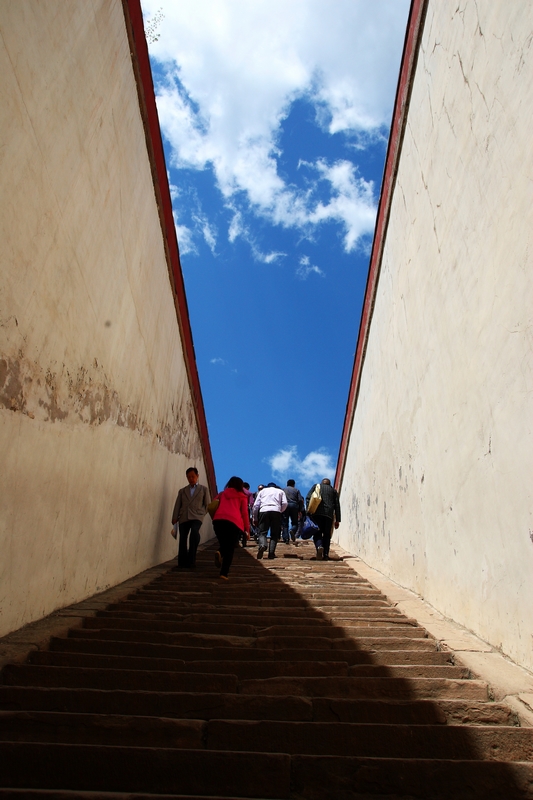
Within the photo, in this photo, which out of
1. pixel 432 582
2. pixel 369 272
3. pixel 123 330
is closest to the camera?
pixel 432 582

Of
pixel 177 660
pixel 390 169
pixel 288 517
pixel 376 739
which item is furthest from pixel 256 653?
pixel 288 517

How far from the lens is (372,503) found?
7.61 metres

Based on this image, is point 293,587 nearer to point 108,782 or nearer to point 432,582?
point 432,582

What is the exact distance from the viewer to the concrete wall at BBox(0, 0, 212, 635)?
288cm

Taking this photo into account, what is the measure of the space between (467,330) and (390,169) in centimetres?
353

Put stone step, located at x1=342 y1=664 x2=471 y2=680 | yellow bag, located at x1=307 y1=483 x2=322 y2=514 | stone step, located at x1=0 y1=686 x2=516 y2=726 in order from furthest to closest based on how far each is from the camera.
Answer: yellow bag, located at x1=307 y1=483 x2=322 y2=514, stone step, located at x1=342 y1=664 x2=471 y2=680, stone step, located at x1=0 y1=686 x2=516 y2=726

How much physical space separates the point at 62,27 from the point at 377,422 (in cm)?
537

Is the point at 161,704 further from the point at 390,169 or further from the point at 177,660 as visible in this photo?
the point at 390,169

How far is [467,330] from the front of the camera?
3.74 metres

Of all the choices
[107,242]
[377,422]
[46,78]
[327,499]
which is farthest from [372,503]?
[46,78]

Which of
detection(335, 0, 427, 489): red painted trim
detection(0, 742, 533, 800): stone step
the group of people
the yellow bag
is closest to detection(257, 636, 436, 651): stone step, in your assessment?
detection(0, 742, 533, 800): stone step

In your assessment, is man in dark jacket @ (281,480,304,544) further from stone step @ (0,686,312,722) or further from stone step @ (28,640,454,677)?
stone step @ (0,686,312,722)

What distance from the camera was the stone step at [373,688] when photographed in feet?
8.18

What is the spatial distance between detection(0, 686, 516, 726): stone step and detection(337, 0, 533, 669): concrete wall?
20.7 inches
